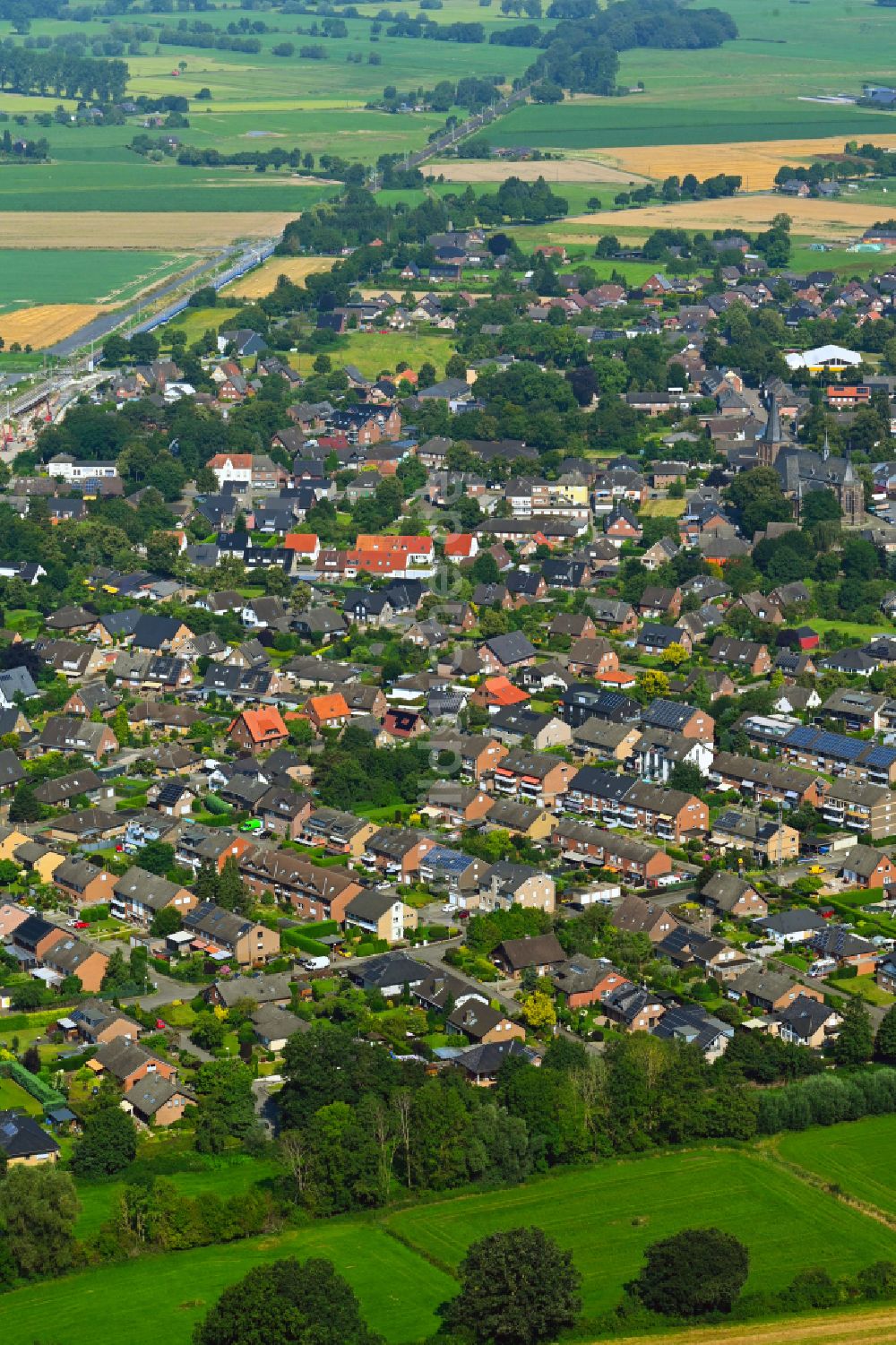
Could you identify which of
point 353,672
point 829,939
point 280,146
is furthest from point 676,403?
point 280,146

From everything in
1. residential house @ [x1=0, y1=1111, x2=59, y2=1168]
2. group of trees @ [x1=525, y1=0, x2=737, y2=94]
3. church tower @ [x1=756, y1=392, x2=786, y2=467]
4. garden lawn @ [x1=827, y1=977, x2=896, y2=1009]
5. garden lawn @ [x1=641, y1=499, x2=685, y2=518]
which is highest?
group of trees @ [x1=525, y1=0, x2=737, y2=94]

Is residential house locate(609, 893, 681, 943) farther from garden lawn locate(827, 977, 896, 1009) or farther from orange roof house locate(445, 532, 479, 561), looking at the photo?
orange roof house locate(445, 532, 479, 561)

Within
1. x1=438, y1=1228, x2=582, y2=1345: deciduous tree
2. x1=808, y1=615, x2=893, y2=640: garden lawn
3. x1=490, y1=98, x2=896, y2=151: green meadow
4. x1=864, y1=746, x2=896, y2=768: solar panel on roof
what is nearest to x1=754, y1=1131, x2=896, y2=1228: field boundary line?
x1=438, y1=1228, x2=582, y2=1345: deciduous tree

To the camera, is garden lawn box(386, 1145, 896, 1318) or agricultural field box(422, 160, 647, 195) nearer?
garden lawn box(386, 1145, 896, 1318)

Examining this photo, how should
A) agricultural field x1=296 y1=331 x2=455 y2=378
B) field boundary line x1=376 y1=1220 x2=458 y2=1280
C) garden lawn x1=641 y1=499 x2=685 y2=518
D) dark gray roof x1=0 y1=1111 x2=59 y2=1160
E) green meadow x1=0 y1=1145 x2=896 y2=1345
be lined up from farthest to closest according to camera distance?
agricultural field x1=296 y1=331 x2=455 y2=378 → garden lawn x1=641 y1=499 x2=685 y2=518 → dark gray roof x1=0 y1=1111 x2=59 y2=1160 → field boundary line x1=376 y1=1220 x2=458 y2=1280 → green meadow x1=0 y1=1145 x2=896 y2=1345

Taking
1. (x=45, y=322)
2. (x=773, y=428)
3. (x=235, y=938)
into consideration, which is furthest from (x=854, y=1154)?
(x=45, y=322)

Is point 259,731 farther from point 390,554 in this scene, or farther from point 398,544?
point 398,544

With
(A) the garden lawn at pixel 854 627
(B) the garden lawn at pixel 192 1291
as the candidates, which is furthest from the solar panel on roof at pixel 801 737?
(B) the garden lawn at pixel 192 1291
